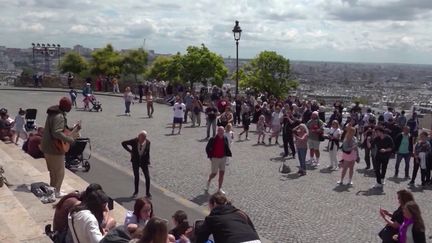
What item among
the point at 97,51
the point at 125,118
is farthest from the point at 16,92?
the point at 125,118

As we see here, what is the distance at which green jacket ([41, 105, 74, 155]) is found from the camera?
950cm

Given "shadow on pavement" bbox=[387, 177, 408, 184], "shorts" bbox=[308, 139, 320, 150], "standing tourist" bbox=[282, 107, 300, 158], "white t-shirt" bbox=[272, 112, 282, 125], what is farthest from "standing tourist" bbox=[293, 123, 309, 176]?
"white t-shirt" bbox=[272, 112, 282, 125]

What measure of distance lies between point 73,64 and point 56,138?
150 ft

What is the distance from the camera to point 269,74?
53875 mm

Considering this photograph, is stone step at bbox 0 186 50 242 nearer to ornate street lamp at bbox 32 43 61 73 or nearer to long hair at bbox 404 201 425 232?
long hair at bbox 404 201 425 232

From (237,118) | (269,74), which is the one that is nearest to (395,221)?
(237,118)

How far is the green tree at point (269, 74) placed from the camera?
53031 millimetres

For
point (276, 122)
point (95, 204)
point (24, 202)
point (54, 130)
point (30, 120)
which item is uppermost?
point (54, 130)

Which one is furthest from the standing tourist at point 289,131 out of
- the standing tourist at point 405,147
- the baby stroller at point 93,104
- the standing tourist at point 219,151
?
the baby stroller at point 93,104

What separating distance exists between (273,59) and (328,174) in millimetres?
39045

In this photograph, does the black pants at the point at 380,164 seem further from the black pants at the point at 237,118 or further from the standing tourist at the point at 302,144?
the black pants at the point at 237,118

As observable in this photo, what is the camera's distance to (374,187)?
45.1 ft

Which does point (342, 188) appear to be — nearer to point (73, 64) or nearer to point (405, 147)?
point (405, 147)

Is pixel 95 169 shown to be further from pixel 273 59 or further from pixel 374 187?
pixel 273 59
